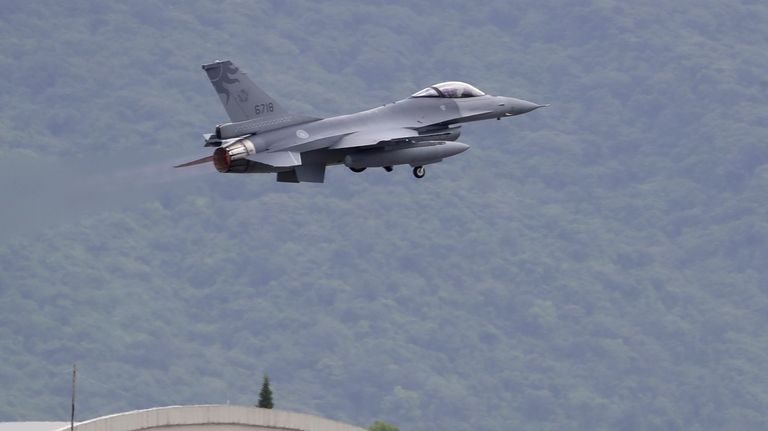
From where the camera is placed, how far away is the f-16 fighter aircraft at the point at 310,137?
75688mm

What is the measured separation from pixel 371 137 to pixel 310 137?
2.10 metres

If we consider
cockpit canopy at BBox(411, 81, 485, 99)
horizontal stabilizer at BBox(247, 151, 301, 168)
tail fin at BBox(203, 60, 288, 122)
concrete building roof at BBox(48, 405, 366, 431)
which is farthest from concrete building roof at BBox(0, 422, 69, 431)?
cockpit canopy at BBox(411, 81, 485, 99)

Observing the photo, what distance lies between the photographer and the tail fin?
7738 cm

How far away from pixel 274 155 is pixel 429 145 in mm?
5675

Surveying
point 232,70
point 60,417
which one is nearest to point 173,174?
point 232,70

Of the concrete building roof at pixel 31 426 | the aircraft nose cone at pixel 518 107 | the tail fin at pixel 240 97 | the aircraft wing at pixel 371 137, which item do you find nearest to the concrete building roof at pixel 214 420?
the concrete building roof at pixel 31 426

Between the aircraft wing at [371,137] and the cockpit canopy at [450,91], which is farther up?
the cockpit canopy at [450,91]

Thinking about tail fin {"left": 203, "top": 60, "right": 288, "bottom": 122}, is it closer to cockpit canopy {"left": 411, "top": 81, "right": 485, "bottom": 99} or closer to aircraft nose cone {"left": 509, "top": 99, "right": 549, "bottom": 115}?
cockpit canopy {"left": 411, "top": 81, "right": 485, "bottom": 99}

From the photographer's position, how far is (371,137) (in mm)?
77938

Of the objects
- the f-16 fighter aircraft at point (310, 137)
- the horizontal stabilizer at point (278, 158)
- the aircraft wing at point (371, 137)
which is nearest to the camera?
the horizontal stabilizer at point (278, 158)

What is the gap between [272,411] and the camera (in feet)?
250

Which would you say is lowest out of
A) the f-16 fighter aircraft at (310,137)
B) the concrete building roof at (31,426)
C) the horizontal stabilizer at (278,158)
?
the concrete building roof at (31,426)

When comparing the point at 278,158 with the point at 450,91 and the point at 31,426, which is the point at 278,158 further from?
the point at 31,426

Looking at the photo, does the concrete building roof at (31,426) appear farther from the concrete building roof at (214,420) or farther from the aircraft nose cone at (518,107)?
the aircraft nose cone at (518,107)
